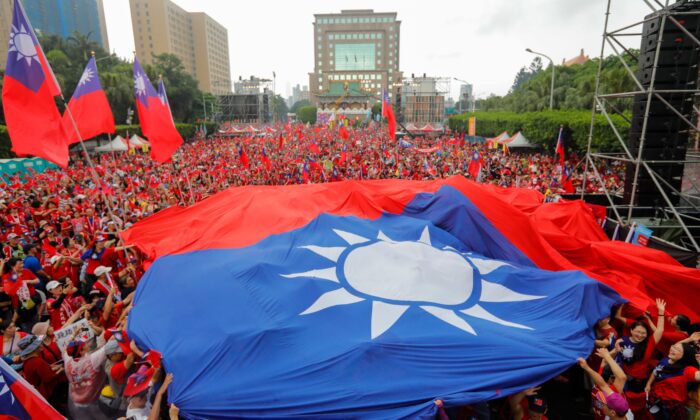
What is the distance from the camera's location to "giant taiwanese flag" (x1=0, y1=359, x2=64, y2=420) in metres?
2.83

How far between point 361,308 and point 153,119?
7.53m

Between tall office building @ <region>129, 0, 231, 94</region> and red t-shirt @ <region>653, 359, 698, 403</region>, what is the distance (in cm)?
9754

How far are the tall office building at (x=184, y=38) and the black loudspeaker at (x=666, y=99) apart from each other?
9410 cm

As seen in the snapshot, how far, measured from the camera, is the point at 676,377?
390 cm

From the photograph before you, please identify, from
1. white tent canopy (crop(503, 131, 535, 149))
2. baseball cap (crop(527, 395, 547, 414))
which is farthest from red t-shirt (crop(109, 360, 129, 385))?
white tent canopy (crop(503, 131, 535, 149))

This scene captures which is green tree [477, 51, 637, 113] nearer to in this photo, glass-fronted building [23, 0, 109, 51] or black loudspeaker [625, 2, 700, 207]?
black loudspeaker [625, 2, 700, 207]

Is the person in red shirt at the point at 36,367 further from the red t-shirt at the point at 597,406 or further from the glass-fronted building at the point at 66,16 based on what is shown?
the glass-fronted building at the point at 66,16

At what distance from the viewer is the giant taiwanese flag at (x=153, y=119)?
925 cm

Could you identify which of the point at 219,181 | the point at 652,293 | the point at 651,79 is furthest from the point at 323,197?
the point at 219,181

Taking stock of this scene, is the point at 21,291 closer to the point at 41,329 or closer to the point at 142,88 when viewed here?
the point at 41,329

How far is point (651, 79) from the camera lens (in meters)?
7.04

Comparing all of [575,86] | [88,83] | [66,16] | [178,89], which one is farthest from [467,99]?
[66,16]

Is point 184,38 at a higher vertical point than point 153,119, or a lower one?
higher

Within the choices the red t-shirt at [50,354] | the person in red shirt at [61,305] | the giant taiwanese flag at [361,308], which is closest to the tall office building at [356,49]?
the giant taiwanese flag at [361,308]
